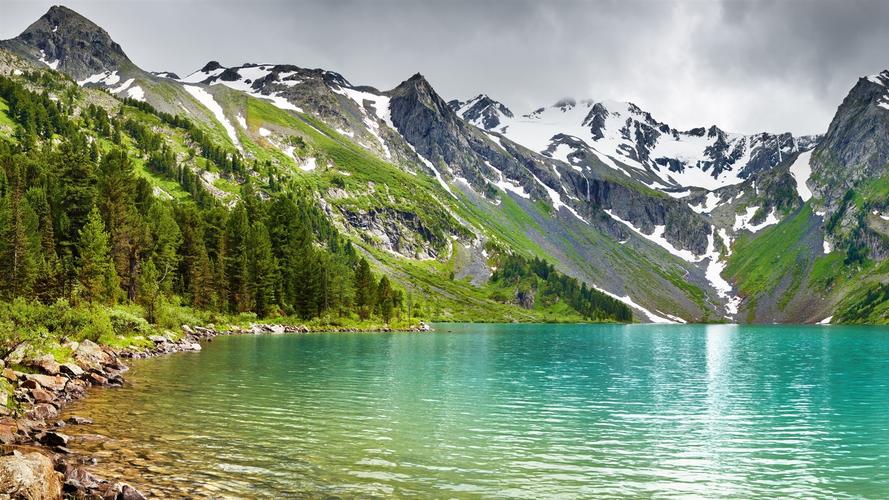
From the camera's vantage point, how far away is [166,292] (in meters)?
106

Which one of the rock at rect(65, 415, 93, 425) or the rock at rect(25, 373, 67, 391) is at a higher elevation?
the rock at rect(25, 373, 67, 391)

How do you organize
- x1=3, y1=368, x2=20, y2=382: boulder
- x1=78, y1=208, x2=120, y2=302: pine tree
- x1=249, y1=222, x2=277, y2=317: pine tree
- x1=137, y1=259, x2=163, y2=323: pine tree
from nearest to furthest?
1. x1=3, y1=368, x2=20, y2=382: boulder
2. x1=78, y1=208, x2=120, y2=302: pine tree
3. x1=137, y1=259, x2=163, y2=323: pine tree
4. x1=249, y1=222, x2=277, y2=317: pine tree

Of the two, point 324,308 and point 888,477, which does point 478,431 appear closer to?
point 888,477

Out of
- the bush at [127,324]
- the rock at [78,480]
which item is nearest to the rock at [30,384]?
the rock at [78,480]

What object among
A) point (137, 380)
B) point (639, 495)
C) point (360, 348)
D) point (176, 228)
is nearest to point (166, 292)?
point (176, 228)

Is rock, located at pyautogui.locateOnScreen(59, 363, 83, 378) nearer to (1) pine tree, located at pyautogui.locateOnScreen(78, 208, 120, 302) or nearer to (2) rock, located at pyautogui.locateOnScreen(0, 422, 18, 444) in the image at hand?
(2) rock, located at pyautogui.locateOnScreen(0, 422, 18, 444)

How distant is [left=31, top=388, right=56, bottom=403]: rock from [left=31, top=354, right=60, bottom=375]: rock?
18.8 ft

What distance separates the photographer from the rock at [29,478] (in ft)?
56.5

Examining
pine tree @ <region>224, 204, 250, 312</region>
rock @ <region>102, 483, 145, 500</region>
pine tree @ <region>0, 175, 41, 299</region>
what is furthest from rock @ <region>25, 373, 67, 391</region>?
pine tree @ <region>224, 204, 250, 312</region>

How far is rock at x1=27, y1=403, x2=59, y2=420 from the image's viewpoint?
95.1 ft

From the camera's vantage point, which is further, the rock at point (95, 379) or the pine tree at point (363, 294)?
the pine tree at point (363, 294)

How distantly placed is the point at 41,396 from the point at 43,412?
2633 mm

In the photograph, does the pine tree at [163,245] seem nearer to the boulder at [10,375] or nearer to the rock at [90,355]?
the rock at [90,355]

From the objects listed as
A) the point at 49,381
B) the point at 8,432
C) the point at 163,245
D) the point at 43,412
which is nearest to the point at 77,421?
the point at 43,412
